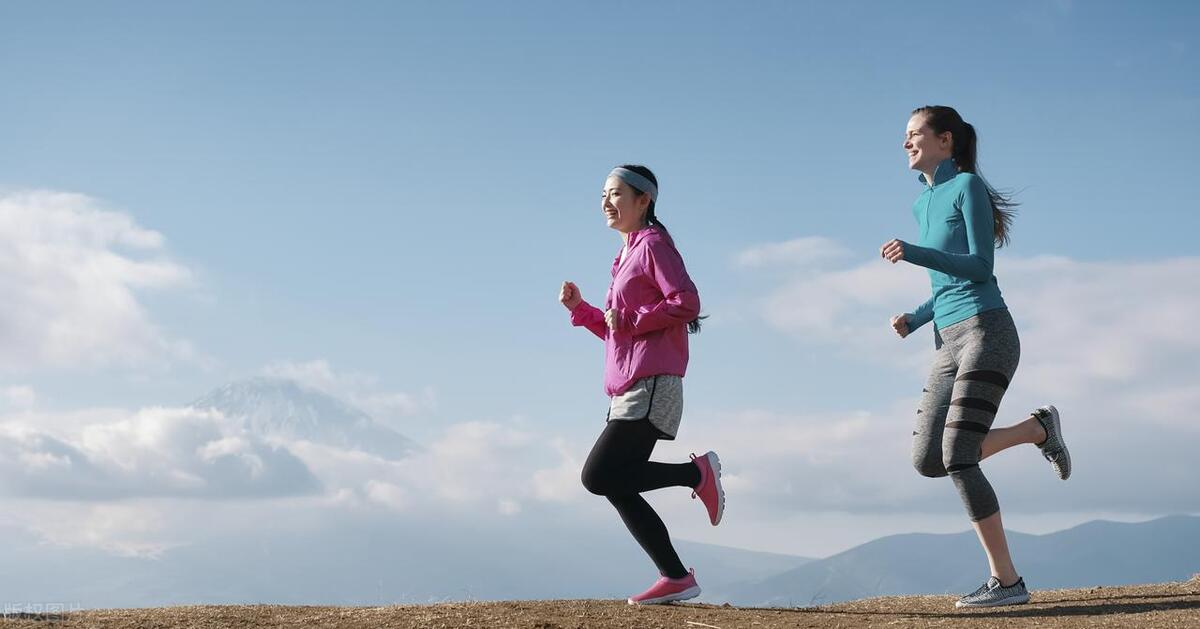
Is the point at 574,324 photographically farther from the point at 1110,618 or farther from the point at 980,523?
the point at 1110,618

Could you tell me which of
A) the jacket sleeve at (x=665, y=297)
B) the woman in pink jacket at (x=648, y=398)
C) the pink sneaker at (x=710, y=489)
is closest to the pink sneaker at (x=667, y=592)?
the woman in pink jacket at (x=648, y=398)

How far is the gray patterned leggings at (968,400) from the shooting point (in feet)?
19.5

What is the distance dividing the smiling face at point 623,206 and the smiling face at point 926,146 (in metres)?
1.56

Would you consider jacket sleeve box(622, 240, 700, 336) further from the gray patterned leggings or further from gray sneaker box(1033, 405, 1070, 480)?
gray sneaker box(1033, 405, 1070, 480)

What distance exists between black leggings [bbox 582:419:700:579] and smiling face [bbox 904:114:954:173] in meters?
2.19

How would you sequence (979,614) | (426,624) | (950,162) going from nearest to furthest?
(426,624)
(979,614)
(950,162)

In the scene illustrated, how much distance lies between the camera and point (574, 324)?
6469 millimetres

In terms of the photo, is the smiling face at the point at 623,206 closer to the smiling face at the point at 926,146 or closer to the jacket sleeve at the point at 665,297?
the jacket sleeve at the point at 665,297

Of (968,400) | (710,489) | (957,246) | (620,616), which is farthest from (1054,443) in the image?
(620,616)

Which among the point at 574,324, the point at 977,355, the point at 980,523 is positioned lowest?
the point at 980,523

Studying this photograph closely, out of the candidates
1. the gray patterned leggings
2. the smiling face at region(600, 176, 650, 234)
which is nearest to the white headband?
the smiling face at region(600, 176, 650, 234)


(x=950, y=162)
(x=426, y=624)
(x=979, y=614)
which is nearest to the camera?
(x=426, y=624)

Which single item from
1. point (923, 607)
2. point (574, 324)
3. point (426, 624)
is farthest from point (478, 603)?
point (923, 607)

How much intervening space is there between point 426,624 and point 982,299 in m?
3.38
